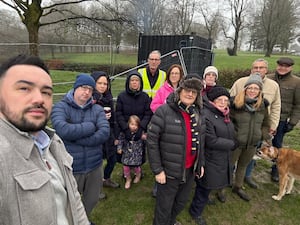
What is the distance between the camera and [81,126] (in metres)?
2.06

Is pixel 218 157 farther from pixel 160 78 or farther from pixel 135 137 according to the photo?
pixel 160 78

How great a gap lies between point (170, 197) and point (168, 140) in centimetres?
67

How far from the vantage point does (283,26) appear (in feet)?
104

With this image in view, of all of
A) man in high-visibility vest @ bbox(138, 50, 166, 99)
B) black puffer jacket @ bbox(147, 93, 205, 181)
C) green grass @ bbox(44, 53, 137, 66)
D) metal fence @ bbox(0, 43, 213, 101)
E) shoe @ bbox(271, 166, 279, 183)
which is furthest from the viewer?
green grass @ bbox(44, 53, 137, 66)

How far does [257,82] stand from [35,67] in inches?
102

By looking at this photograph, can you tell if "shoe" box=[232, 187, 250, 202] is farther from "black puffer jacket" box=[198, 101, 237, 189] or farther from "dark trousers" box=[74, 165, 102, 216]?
"dark trousers" box=[74, 165, 102, 216]

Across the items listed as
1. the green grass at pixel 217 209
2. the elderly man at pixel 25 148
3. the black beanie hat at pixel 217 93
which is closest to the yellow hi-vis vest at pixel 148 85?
the black beanie hat at pixel 217 93

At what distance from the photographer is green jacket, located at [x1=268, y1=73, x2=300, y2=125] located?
3545 mm

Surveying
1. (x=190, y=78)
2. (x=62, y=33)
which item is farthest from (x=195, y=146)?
(x=62, y=33)

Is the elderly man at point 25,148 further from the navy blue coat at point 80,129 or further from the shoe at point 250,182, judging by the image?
the shoe at point 250,182

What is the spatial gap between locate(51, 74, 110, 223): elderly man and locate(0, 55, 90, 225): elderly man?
84 cm

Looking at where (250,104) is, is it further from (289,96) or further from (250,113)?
(289,96)

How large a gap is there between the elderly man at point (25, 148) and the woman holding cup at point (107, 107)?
1.56 metres

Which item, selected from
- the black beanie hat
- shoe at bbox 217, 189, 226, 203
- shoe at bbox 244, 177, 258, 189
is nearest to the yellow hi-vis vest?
the black beanie hat
